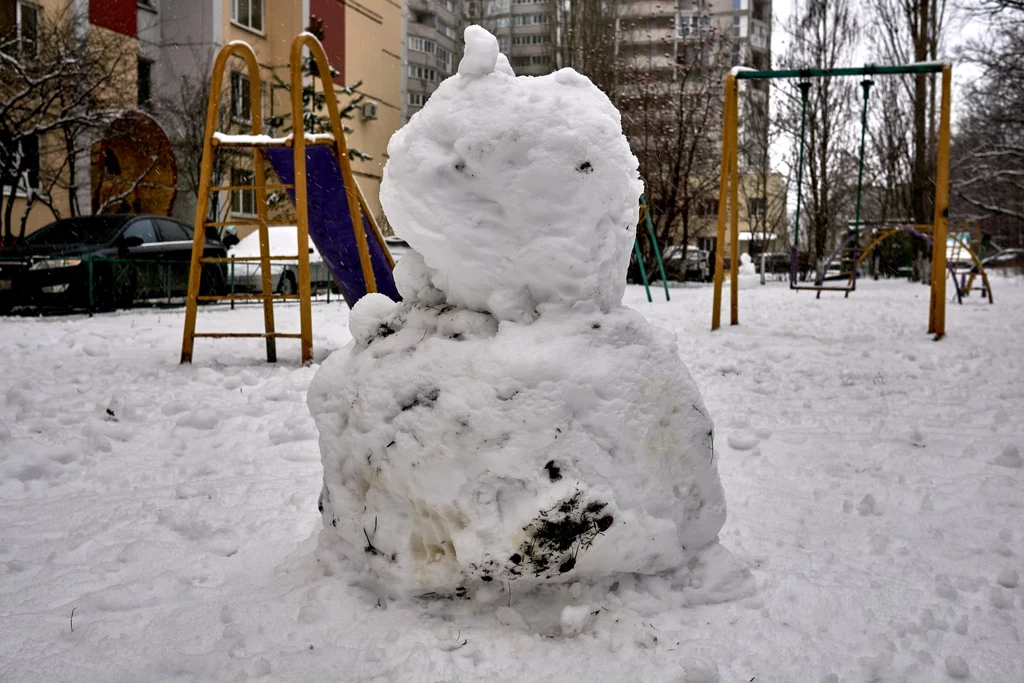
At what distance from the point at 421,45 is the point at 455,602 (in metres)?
6.26

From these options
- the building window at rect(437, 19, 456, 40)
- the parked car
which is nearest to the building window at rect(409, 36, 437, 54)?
the building window at rect(437, 19, 456, 40)

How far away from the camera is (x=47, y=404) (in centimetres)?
378

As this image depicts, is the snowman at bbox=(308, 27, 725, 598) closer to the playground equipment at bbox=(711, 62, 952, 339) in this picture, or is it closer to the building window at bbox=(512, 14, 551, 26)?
the building window at bbox=(512, 14, 551, 26)

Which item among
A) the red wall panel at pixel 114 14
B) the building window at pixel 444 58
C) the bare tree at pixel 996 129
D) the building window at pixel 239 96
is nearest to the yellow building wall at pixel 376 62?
the building window at pixel 444 58

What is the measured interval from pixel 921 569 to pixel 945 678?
23.8 inches

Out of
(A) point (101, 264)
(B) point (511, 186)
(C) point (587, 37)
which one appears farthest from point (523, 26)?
(A) point (101, 264)

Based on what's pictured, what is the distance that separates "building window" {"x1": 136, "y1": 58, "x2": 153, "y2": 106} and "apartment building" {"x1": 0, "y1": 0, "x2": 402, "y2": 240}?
0.8 inches

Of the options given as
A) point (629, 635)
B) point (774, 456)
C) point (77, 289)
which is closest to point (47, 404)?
point (629, 635)

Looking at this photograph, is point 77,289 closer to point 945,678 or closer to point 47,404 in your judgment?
point 47,404

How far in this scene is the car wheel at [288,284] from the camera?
38.8ft

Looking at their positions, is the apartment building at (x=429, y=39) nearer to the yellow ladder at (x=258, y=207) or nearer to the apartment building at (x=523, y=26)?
the apartment building at (x=523, y=26)

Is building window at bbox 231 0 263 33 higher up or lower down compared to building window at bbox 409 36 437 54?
higher up

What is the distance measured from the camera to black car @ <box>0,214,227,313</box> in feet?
28.1

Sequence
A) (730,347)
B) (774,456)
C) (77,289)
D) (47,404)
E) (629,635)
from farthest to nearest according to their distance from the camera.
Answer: (77,289), (730,347), (47,404), (774,456), (629,635)
